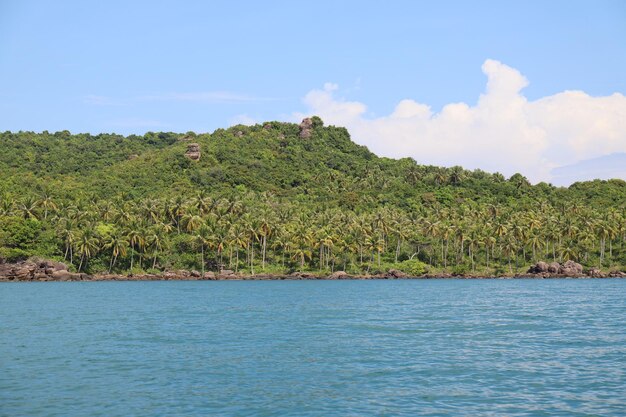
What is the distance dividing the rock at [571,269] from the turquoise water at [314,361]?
71.9 metres

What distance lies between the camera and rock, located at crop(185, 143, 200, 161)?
632 feet

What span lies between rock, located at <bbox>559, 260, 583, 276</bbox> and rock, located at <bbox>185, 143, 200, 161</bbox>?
113 metres

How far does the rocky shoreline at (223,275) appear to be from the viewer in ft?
374

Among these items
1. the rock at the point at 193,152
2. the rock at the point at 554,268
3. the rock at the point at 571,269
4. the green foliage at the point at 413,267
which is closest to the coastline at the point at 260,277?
the rock at the point at 571,269

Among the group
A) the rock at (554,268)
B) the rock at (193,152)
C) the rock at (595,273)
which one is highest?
the rock at (193,152)

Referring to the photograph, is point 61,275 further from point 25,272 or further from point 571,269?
point 571,269

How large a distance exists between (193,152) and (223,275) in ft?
265

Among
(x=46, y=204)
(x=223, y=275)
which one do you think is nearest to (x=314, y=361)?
(x=223, y=275)

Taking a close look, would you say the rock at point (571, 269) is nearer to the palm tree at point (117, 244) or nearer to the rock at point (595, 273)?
the rock at point (595, 273)

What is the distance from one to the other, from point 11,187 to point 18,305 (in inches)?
3661

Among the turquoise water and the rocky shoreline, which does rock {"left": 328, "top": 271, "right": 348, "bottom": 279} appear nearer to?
the rocky shoreline

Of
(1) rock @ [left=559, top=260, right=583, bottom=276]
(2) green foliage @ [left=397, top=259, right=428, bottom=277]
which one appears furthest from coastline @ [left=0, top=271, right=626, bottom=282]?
(2) green foliage @ [left=397, top=259, right=428, bottom=277]

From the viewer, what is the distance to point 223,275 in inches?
4820

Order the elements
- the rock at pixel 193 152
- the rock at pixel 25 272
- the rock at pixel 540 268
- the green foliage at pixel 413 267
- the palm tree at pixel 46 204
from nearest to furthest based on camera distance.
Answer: the rock at pixel 25 272 → the rock at pixel 540 268 → the green foliage at pixel 413 267 → the palm tree at pixel 46 204 → the rock at pixel 193 152
